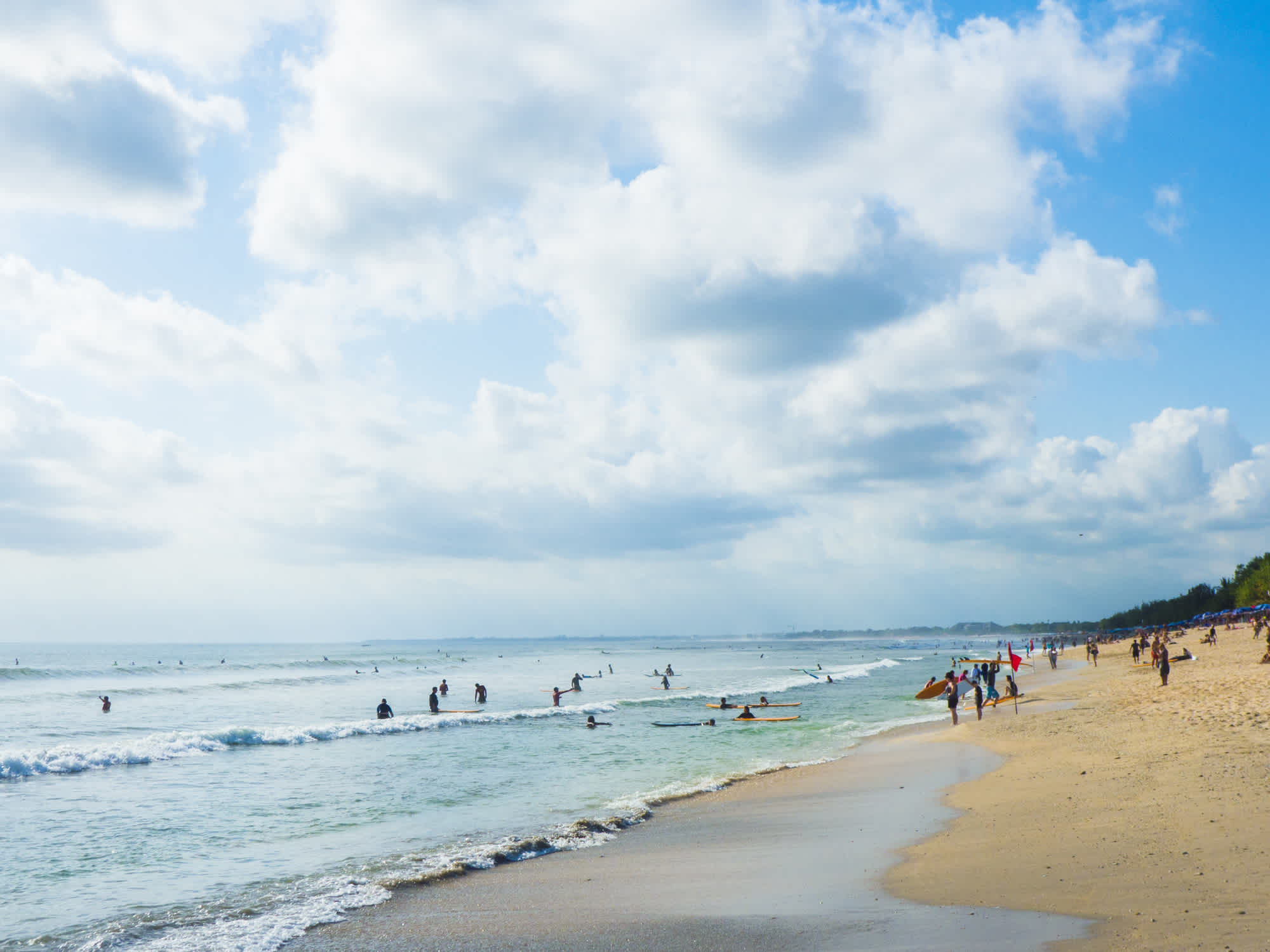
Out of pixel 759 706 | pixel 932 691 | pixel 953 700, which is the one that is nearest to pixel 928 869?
pixel 953 700

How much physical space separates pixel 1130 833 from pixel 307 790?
20.2m

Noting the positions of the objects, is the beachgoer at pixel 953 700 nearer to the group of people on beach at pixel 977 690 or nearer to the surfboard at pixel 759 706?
the group of people on beach at pixel 977 690

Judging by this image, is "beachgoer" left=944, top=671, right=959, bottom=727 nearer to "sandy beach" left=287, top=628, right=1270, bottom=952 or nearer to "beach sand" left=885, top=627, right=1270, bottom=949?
"beach sand" left=885, top=627, right=1270, bottom=949

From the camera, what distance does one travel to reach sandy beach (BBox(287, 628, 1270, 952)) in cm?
824

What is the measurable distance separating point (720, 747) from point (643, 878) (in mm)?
18116

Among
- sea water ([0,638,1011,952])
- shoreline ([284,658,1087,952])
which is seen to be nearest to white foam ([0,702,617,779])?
sea water ([0,638,1011,952])

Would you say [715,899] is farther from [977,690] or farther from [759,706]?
[759,706]

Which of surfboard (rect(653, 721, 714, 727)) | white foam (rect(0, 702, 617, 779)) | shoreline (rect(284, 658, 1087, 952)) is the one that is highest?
shoreline (rect(284, 658, 1087, 952))

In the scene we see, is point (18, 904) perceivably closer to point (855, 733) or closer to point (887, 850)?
point (887, 850)

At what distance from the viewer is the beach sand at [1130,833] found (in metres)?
7.84

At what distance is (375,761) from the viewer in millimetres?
26984

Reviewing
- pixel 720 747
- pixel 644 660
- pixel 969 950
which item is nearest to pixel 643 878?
pixel 969 950

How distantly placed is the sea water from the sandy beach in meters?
1.89

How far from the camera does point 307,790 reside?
2192 cm
